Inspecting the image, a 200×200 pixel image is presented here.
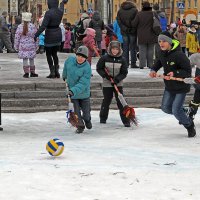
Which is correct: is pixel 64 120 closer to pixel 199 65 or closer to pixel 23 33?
pixel 199 65

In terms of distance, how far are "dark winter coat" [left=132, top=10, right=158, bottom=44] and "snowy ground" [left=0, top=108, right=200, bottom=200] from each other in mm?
5711

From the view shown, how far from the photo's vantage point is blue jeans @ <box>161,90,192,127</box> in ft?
34.4

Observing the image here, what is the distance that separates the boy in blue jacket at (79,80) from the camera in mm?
11234

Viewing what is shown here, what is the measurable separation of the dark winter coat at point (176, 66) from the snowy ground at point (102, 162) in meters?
0.71

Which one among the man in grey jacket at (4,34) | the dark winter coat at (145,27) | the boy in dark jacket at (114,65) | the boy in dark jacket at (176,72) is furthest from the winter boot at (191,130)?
the man in grey jacket at (4,34)

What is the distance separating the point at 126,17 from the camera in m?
18.5

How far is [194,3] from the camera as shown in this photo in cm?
9381

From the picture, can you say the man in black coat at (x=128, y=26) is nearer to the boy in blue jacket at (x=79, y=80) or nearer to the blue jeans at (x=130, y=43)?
the blue jeans at (x=130, y=43)

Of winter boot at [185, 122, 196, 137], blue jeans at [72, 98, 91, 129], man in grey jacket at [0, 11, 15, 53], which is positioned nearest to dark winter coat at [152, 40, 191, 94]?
winter boot at [185, 122, 196, 137]

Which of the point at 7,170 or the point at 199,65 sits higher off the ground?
the point at 199,65

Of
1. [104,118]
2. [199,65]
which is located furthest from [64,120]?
[199,65]

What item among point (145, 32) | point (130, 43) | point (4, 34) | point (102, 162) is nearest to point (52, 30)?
point (145, 32)

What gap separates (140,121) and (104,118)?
595 mm

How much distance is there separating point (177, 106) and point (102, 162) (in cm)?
227
